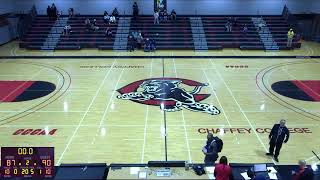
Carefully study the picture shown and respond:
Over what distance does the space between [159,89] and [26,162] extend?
423 inches

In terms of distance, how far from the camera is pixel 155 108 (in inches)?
623

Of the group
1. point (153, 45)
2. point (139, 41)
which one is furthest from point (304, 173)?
point (139, 41)

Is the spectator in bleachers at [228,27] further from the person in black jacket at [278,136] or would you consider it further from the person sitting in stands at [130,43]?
the person in black jacket at [278,136]

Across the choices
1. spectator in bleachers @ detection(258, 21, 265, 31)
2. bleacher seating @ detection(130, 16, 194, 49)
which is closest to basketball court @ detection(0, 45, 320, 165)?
bleacher seating @ detection(130, 16, 194, 49)

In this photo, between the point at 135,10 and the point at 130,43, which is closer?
the point at 130,43

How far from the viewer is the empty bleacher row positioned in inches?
1185

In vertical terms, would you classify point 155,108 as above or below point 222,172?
below

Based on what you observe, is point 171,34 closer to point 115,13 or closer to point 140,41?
point 140,41

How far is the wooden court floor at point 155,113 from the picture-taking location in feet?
39.3

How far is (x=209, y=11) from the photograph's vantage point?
3478 centimetres

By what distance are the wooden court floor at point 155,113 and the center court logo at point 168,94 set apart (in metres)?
0.05

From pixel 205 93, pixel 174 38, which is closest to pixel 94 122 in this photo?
pixel 205 93

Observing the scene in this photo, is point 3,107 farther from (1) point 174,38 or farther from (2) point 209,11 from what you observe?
(2) point 209,11

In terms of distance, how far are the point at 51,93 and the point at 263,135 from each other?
10.3 meters
